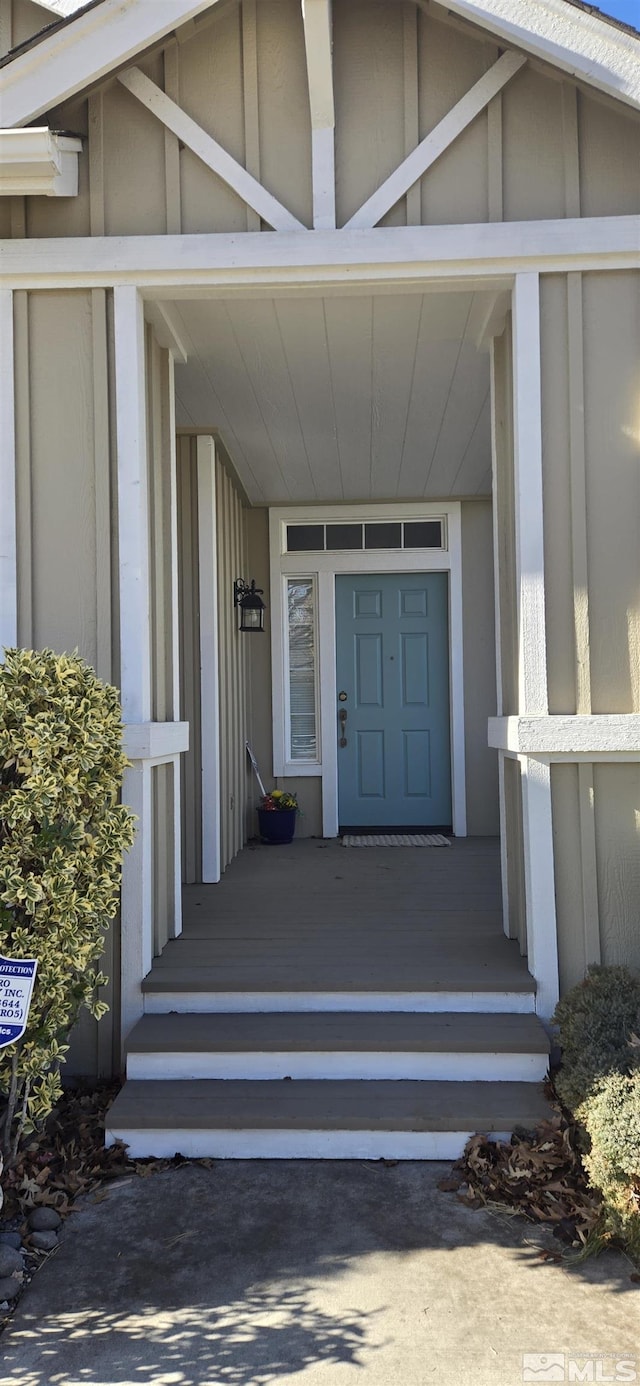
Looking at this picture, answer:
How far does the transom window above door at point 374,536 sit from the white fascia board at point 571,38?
3678 millimetres

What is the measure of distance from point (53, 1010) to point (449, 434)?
144 inches

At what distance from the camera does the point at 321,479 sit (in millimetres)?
5977

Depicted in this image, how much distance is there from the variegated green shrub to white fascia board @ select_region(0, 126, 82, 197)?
1.62 meters

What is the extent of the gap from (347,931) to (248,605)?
2.71 metres

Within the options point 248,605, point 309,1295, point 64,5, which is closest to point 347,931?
point 309,1295

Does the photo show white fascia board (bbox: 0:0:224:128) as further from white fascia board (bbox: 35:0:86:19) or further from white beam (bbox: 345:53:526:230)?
white beam (bbox: 345:53:526:230)

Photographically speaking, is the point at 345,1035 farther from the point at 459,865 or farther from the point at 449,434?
the point at 449,434

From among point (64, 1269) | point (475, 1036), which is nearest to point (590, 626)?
point (475, 1036)

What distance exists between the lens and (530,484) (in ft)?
10.3

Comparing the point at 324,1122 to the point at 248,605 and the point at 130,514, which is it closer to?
the point at 130,514

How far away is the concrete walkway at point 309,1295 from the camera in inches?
74.9

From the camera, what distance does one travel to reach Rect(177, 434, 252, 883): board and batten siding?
4930 millimetres

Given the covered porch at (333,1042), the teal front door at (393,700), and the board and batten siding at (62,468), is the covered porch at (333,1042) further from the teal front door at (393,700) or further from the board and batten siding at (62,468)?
the teal front door at (393,700)

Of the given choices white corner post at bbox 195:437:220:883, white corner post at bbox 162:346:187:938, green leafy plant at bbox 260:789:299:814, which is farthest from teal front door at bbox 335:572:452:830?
white corner post at bbox 162:346:187:938
